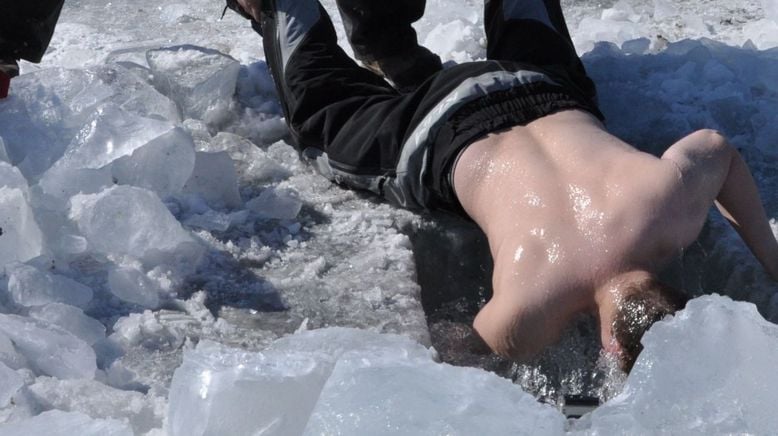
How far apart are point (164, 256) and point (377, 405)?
0.95 m

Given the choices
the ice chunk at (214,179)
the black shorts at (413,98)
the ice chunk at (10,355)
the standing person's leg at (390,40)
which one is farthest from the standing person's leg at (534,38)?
the ice chunk at (10,355)

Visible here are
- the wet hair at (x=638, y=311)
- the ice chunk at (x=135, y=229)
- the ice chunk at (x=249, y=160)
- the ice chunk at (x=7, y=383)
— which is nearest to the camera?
the ice chunk at (x=7, y=383)

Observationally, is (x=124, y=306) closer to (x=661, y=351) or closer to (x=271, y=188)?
(x=271, y=188)

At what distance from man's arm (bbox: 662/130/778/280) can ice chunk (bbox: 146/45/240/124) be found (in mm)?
1309

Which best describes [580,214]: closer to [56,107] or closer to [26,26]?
[56,107]

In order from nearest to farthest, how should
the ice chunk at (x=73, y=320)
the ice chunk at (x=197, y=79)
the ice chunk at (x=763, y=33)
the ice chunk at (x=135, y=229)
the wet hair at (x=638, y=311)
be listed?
the wet hair at (x=638, y=311) → the ice chunk at (x=73, y=320) → the ice chunk at (x=135, y=229) → the ice chunk at (x=197, y=79) → the ice chunk at (x=763, y=33)

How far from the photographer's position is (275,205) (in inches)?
114

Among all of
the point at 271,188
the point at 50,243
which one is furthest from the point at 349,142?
the point at 50,243

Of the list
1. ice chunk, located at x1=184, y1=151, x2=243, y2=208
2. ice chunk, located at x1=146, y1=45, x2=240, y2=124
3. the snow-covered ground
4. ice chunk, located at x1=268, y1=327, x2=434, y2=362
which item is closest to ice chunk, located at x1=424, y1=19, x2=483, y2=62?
the snow-covered ground

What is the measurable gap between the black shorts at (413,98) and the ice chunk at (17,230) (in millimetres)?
779

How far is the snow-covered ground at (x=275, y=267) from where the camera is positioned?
1868 millimetres

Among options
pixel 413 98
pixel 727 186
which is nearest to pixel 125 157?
pixel 413 98

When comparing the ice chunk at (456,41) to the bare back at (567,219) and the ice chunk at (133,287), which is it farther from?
the ice chunk at (133,287)

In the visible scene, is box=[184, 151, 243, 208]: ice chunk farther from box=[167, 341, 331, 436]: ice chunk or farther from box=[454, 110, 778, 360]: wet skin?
box=[167, 341, 331, 436]: ice chunk
